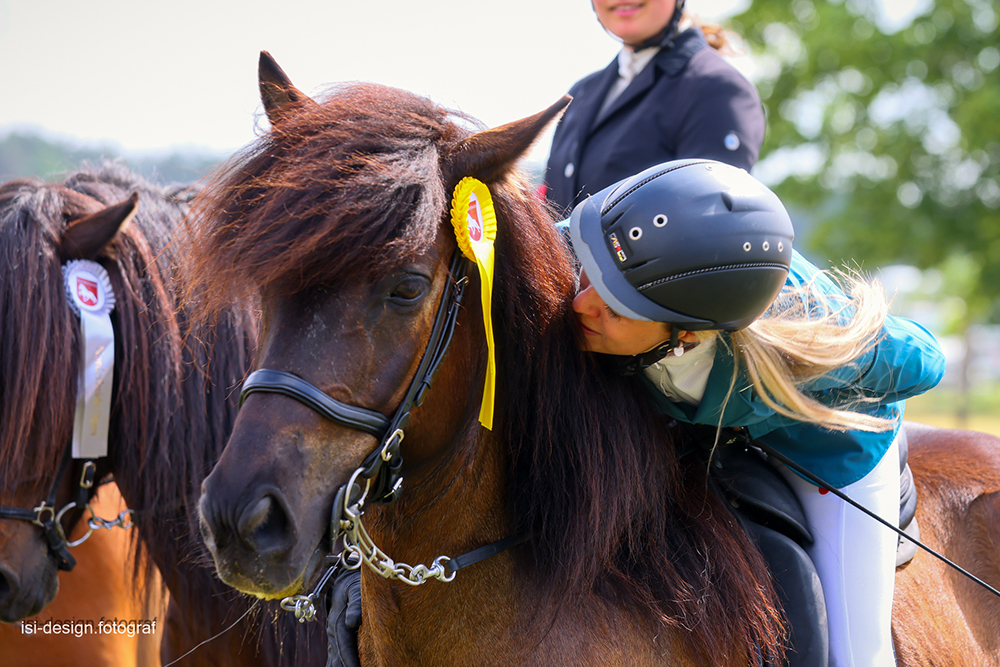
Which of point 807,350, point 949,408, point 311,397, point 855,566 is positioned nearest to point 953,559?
point 855,566

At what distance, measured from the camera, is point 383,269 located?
1.76m

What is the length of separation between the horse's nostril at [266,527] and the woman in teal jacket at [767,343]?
0.92 m

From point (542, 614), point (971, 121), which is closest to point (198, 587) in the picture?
point (542, 614)

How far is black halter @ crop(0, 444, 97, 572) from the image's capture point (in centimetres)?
281

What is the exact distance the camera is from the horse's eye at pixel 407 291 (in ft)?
5.86

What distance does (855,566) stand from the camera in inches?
95.5

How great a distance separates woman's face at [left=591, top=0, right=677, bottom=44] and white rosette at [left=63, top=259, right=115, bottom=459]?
2424 mm

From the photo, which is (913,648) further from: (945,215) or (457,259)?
(945,215)

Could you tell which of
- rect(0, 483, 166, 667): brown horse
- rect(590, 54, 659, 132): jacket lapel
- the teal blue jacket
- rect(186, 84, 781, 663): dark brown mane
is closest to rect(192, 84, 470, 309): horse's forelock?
rect(186, 84, 781, 663): dark brown mane

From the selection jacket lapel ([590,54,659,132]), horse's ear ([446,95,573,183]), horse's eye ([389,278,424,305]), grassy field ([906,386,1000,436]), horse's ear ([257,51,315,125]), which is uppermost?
horse's ear ([257,51,315,125])

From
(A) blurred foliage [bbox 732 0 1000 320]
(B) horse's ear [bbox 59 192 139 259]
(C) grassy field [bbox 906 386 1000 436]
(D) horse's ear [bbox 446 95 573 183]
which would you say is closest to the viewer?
(D) horse's ear [bbox 446 95 573 183]

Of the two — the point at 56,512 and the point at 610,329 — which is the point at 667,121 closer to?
the point at 610,329

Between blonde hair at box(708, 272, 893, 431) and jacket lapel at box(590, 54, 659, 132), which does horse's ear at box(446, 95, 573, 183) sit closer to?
blonde hair at box(708, 272, 893, 431)

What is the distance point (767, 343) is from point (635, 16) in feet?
6.43
